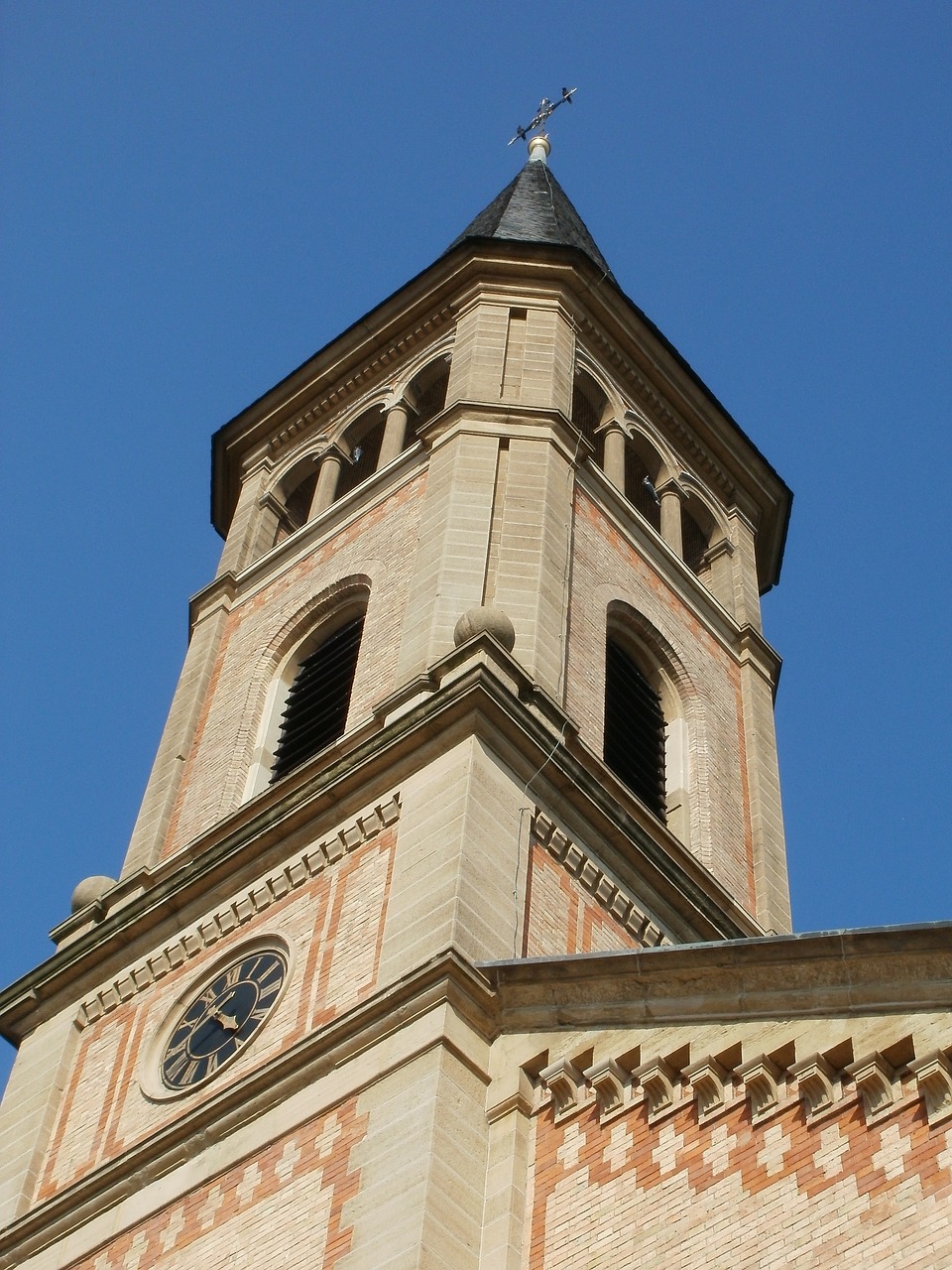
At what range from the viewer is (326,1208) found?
14.5 metres

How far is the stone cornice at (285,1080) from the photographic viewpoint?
50.2 feet

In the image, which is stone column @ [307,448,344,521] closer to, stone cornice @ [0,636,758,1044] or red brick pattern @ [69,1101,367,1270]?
stone cornice @ [0,636,758,1044]

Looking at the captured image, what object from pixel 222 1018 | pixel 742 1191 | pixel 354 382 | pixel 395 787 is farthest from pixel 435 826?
pixel 354 382

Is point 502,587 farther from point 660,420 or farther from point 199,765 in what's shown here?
point 660,420

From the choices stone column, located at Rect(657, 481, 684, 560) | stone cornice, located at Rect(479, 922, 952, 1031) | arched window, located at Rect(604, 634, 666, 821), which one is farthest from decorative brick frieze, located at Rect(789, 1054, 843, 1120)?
stone column, located at Rect(657, 481, 684, 560)

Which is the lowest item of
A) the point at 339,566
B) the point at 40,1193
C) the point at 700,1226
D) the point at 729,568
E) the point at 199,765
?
the point at 700,1226

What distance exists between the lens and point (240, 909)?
18938mm

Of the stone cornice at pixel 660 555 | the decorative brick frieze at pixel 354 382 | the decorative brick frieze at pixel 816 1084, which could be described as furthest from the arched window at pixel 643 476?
the decorative brick frieze at pixel 816 1084

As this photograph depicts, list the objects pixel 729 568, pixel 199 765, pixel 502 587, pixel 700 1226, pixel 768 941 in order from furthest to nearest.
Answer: pixel 729 568, pixel 199 765, pixel 502 587, pixel 768 941, pixel 700 1226

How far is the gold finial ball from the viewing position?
19688 millimetres

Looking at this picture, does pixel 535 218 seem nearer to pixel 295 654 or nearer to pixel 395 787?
pixel 295 654

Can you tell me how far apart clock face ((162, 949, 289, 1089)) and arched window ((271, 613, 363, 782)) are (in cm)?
392

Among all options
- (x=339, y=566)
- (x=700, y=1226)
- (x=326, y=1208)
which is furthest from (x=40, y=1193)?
(x=339, y=566)

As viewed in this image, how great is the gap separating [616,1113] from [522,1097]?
0.85 metres
